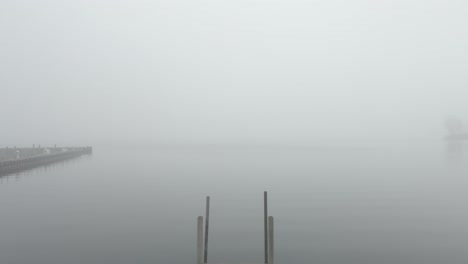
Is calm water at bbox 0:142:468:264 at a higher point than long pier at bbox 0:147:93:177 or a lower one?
lower

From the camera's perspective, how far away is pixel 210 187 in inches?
2058

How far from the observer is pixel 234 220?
32.6 metres

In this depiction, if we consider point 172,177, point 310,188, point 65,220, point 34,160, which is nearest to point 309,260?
point 65,220

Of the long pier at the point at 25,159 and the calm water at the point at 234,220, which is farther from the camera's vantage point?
the long pier at the point at 25,159

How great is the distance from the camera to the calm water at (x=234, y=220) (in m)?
23.5

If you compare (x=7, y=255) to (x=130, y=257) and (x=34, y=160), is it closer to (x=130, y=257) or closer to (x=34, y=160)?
(x=130, y=257)

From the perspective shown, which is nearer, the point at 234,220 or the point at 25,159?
the point at 234,220

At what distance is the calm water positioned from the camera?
23.5 m

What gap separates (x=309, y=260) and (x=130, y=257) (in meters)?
10.8

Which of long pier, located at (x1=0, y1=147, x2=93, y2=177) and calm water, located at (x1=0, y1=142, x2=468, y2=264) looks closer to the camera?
calm water, located at (x1=0, y1=142, x2=468, y2=264)

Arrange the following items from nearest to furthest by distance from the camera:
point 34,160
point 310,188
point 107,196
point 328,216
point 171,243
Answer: point 171,243
point 328,216
point 107,196
point 310,188
point 34,160

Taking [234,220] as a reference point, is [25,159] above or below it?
above

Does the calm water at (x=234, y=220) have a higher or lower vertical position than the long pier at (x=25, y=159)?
lower

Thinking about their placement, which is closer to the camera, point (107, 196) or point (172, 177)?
point (107, 196)
